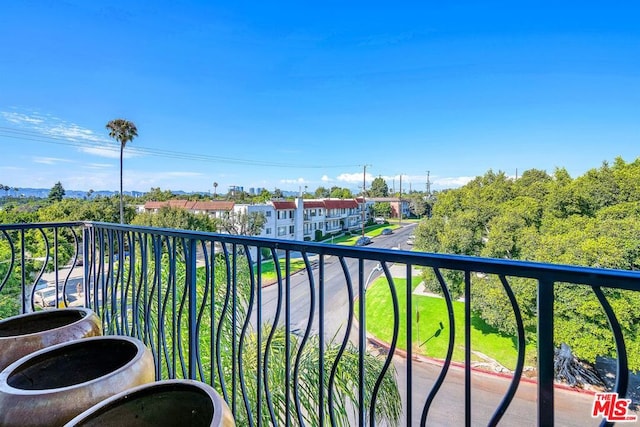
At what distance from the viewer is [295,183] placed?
43.1 m

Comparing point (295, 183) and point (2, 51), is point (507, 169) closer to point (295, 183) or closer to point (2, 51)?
point (295, 183)

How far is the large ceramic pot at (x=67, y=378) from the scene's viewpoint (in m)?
0.72

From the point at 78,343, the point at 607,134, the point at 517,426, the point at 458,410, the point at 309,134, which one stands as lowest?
the point at 517,426

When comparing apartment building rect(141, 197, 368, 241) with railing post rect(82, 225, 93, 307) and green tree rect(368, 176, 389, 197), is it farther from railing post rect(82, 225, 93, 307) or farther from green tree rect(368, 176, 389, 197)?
green tree rect(368, 176, 389, 197)

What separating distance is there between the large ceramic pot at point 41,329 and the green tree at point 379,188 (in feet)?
187

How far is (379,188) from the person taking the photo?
58438 millimetres

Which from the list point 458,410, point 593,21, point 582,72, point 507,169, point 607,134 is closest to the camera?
point 458,410

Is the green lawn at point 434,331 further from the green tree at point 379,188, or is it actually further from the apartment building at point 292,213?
the green tree at point 379,188

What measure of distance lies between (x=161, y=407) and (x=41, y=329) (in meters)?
0.97

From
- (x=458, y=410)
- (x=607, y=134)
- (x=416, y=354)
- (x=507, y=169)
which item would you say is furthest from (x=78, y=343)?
(x=507, y=169)

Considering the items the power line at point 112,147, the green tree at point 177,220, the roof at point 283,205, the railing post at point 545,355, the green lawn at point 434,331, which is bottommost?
the green lawn at point 434,331

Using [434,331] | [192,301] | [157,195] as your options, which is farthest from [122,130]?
[157,195]

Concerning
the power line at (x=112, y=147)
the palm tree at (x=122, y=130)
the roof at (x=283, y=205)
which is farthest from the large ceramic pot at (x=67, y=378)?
the roof at (x=283, y=205)

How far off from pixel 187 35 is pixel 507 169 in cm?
2558
